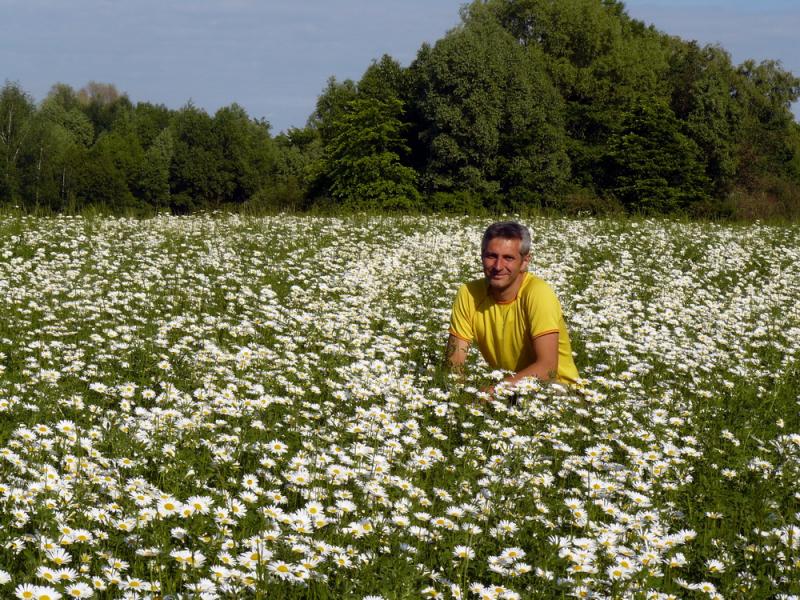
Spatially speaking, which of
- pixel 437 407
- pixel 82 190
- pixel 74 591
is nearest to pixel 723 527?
pixel 437 407

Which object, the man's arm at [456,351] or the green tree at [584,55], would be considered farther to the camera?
the green tree at [584,55]

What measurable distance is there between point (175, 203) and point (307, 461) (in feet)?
291

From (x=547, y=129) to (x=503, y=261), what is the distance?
35560 mm

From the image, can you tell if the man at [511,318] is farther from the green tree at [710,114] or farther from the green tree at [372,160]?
the green tree at [710,114]

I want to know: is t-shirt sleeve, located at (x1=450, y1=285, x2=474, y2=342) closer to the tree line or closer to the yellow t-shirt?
the yellow t-shirt

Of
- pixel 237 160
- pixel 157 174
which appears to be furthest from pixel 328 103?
pixel 157 174

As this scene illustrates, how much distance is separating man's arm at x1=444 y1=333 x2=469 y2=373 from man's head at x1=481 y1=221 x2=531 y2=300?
535mm

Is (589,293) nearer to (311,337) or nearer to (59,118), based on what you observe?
(311,337)

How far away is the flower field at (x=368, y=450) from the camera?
3.15m

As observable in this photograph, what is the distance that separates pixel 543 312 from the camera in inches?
241

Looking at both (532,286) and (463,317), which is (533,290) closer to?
(532,286)

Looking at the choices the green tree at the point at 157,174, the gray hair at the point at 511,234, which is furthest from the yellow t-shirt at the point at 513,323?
the green tree at the point at 157,174

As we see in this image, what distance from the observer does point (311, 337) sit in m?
7.12

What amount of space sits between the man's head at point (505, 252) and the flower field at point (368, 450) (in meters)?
0.68
